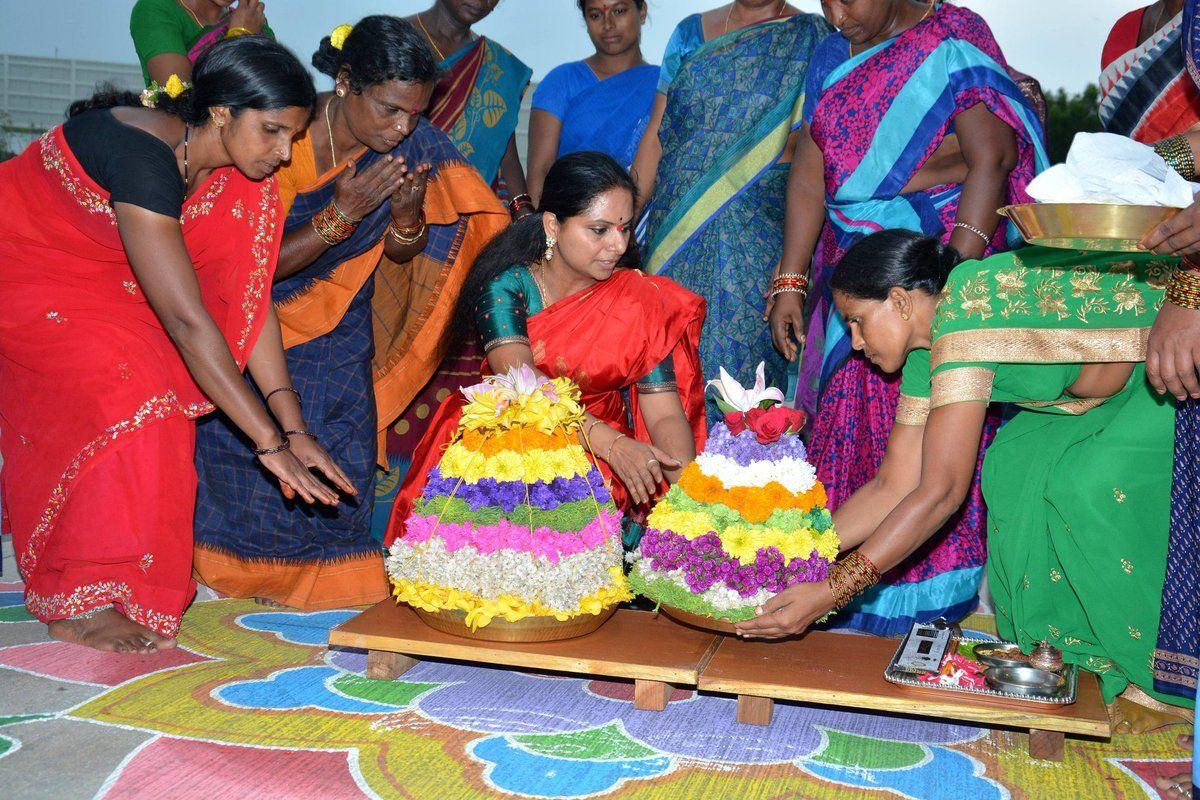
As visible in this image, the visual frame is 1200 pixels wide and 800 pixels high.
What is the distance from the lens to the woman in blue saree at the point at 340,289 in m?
4.12

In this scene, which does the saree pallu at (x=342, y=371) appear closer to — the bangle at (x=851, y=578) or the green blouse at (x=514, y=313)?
the green blouse at (x=514, y=313)

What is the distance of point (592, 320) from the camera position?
3971 millimetres

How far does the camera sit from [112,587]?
357cm

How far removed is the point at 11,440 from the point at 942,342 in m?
2.98

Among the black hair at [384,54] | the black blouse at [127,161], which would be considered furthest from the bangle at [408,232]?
the black blouse at [127,161]

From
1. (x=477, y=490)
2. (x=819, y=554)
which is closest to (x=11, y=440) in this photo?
(x=477, y=490)

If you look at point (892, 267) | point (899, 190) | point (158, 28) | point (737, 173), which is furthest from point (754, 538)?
point (158, 28)

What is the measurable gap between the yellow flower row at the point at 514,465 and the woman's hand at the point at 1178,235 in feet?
5.26

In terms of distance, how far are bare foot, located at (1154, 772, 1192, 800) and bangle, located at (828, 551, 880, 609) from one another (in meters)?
0.82

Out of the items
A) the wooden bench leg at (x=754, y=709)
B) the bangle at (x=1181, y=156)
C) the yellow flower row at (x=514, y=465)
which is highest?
the bangle at (x=1181, y=156)

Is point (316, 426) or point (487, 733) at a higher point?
point (316, 426)

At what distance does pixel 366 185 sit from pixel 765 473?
1.95m

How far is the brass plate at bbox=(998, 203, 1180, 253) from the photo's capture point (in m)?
2.54

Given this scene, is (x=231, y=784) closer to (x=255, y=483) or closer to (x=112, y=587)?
A: (x=112, y=587)
